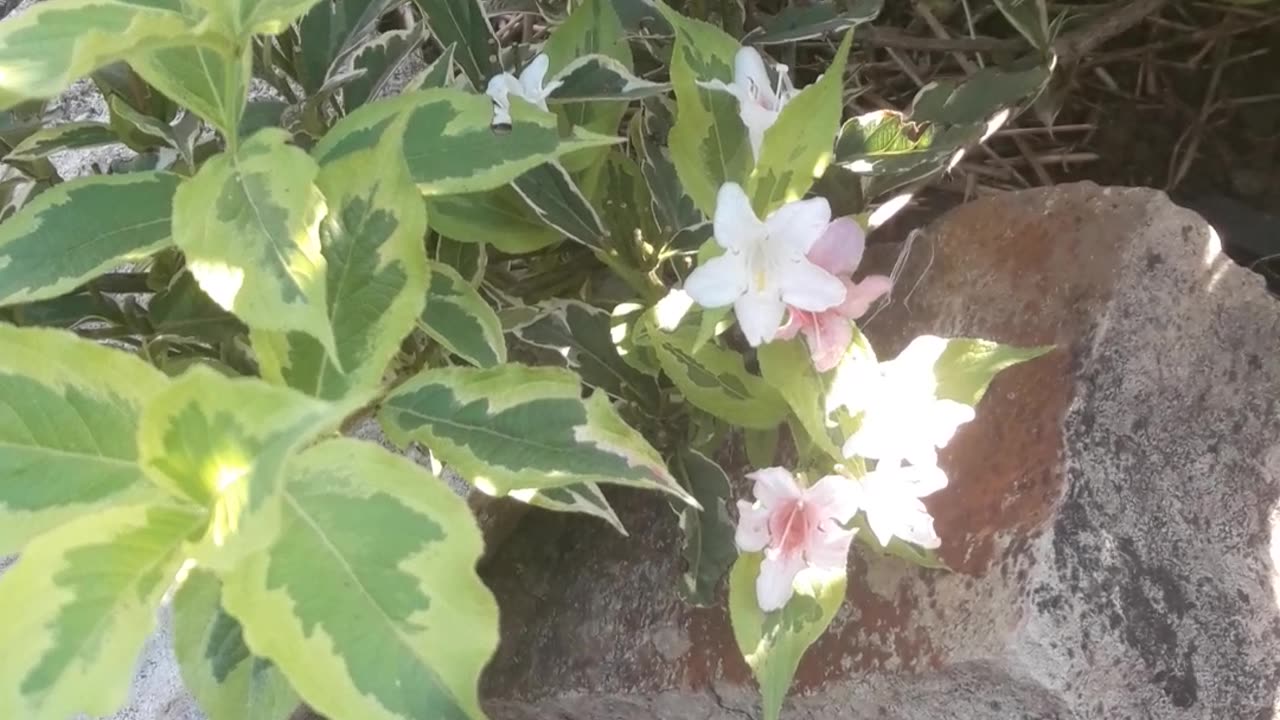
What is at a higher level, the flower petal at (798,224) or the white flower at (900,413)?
the flower petal at (798,224)

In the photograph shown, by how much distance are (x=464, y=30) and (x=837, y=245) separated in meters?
0.32

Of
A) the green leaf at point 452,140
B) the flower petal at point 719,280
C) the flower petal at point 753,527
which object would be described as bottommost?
the flower petal at point 753,527

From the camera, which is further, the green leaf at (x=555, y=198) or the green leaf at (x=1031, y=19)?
the green leaf at (x=1031, y=19)

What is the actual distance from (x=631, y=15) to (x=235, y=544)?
574 mm

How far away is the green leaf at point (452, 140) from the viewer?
Result: 576 millimetres

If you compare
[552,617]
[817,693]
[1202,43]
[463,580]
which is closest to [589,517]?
[552,617]

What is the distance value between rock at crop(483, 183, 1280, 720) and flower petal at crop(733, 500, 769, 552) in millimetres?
134

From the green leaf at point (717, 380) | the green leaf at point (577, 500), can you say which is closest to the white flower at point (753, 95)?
the green leaf at point (717, 380)

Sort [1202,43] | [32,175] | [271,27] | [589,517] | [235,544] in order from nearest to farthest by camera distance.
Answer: [235,544] < [271,27] < [32,175] < [589,517] < [1202,43]

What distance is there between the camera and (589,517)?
952 millimetres

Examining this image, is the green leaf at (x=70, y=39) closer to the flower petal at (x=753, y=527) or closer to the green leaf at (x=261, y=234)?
the green leaf at (x=261, y=234)

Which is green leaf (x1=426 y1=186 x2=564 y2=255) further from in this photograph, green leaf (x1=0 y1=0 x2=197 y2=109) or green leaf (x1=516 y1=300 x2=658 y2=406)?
green leaf (x1=0 y1=0 x2=197 y2=109)

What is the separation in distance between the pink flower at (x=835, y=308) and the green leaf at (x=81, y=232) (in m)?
0.33

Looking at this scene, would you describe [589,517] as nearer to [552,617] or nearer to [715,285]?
[552,617]
